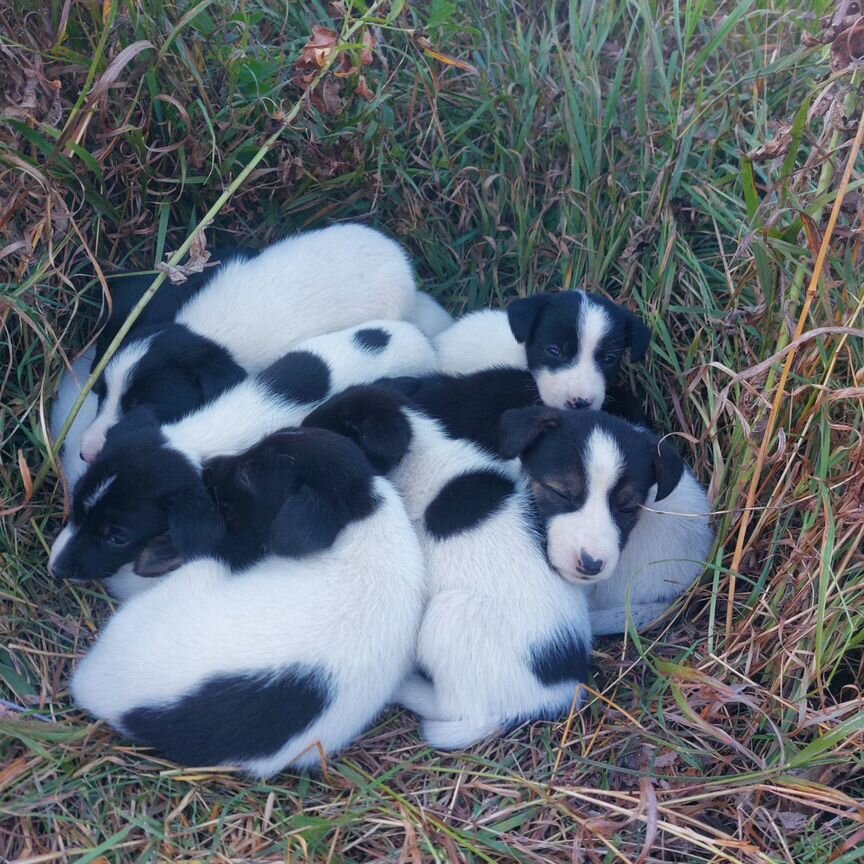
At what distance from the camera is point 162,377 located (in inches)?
139

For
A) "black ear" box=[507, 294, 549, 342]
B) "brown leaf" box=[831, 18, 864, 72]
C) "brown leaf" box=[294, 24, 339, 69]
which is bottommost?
"black ear" box=[507, 294, 549, 342]

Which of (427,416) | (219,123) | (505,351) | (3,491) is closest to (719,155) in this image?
(505,351)

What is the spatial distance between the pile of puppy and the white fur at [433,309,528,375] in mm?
141

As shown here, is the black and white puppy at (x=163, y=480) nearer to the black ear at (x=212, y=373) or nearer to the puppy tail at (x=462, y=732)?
the black ear at (x=212, y=373)

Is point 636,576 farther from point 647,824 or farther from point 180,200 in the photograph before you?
point 180,200

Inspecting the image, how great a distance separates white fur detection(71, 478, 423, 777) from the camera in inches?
106

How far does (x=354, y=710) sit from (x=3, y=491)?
1.50 metres

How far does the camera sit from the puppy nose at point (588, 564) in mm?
3049

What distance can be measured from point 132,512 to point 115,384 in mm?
685

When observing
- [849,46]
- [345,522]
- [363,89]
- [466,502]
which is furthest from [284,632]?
[849,46]

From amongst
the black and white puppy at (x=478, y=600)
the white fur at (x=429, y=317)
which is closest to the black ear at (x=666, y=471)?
the black and white puppy at (x=478, y=600)

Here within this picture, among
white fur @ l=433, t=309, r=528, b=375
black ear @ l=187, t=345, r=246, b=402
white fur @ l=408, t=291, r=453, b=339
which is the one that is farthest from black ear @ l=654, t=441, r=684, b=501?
black ear @ l=187, t=345, r=246, b=402

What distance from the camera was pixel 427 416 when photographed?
3.59 meters

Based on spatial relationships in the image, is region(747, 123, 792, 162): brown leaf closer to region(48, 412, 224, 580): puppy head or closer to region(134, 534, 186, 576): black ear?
region(48, 412, 224, 580): puppy head
